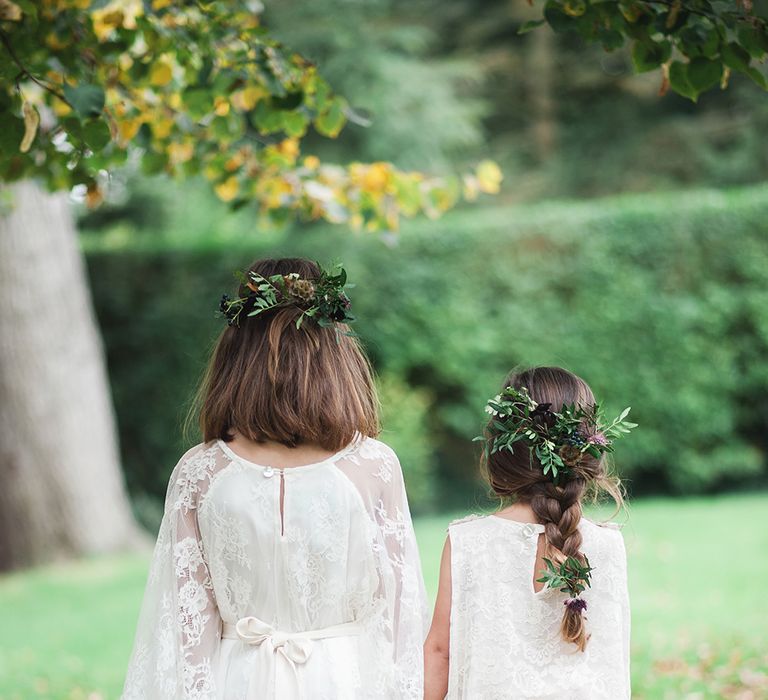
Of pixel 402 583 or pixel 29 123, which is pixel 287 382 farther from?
Answer: pixel 29 123

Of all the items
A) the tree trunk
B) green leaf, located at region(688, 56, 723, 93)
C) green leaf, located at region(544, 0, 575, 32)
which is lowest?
the tree trunk

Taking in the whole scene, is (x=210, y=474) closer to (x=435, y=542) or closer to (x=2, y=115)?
(x=2, y=115)

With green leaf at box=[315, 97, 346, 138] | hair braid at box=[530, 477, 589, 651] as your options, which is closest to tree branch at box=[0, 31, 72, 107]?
green leaf at box=[315, 97, 346, 138]

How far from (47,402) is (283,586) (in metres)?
7.03

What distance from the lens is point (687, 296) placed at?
10.8 m

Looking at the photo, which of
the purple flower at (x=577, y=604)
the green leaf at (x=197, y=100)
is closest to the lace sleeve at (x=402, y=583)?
the purple flower at (x=577, y=604)

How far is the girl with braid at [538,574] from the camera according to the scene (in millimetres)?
2697

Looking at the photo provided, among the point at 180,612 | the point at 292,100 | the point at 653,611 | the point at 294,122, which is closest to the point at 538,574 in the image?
the point at 180,612

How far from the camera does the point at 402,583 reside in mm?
2717

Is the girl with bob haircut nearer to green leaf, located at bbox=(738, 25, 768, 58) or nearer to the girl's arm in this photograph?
the girl's arm

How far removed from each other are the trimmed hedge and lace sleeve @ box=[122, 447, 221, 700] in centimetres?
791

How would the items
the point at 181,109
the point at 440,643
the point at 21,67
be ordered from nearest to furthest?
the point at 440,643 → the point at 21,67 → the point at 181,109

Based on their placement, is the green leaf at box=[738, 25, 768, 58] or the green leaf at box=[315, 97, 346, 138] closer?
the green leaf at box=[738, 25, 768, 58]

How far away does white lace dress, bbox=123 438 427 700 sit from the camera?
2.61 metres
